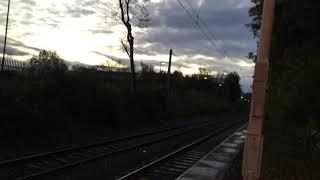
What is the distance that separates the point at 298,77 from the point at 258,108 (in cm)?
1105

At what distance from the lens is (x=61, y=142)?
29.1 metres

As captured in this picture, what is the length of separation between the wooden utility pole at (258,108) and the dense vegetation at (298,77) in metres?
7.62

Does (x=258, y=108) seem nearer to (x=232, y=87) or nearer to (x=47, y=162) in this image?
(x=47, y=162)

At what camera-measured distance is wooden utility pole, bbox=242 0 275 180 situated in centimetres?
730

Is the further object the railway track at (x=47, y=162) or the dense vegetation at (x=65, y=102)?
the dense vegetation at (x=65, y=102)

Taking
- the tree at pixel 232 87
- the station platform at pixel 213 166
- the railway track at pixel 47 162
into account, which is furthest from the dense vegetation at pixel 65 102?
the tree at pixel 232 87

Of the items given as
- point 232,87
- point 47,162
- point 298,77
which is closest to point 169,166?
point 47,162

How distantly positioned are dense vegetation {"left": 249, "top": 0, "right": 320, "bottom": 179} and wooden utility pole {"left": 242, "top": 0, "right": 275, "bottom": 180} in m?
7.62

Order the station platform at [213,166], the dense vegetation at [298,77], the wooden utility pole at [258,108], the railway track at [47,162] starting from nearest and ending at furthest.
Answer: the wooden utility pole at [258,108] < the dense vegetation at [298,77] < the railway track at [47,162] < the station platform at [213,166]

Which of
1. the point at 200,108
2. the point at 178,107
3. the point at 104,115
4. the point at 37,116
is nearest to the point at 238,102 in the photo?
the point at 200,108

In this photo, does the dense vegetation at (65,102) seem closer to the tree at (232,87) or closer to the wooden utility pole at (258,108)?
the wooden utility pole at (258,108)

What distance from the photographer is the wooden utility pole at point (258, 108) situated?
7.30 m

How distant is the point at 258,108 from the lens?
288 inches

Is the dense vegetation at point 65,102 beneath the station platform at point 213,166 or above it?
above
